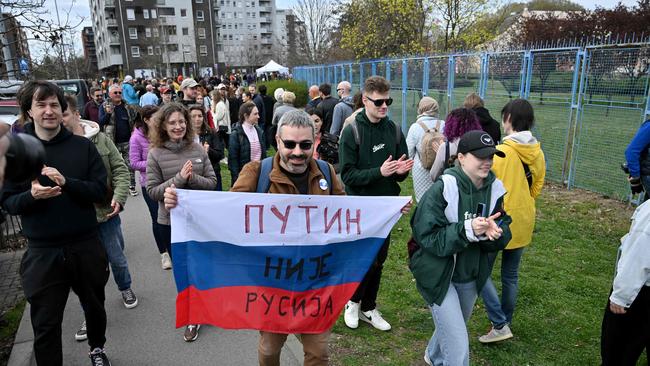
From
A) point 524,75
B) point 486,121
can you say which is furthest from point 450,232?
point 524,75

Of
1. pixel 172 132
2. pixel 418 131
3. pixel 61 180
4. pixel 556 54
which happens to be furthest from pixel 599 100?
pixel 61 180

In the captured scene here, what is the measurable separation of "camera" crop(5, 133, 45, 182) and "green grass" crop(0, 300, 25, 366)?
3472 mm

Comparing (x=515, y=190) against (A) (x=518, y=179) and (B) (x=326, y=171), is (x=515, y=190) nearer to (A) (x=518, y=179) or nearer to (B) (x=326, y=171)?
(A) (x=518, y=179)

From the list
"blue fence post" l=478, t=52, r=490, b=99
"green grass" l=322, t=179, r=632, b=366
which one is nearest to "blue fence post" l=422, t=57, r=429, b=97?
"blue fence post" l=478, t=52, r=490, b=99

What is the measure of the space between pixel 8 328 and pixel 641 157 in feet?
22.0

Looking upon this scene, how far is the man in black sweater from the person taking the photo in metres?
3.08

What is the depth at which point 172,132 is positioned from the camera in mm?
4355

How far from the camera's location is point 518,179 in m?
3.61

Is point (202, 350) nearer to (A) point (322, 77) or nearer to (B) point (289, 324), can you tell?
(B) point (289, 324)

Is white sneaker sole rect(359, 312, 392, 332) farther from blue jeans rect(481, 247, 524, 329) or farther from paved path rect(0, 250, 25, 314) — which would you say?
paved path rect(0, 250, 25, 314)

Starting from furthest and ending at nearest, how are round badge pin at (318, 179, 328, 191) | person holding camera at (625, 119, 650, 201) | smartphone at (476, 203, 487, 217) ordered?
person holding camera at (625, 119, 650, 201) → round badge pin at (318, 179, 328, 191) → smartphone at (476, 203, 487, 217)

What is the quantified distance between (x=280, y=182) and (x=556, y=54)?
321 inches

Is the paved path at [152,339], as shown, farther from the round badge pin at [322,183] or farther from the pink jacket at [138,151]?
the round badge pin at [322,183]

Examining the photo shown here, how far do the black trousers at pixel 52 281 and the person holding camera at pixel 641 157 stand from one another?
5224 millimetres
